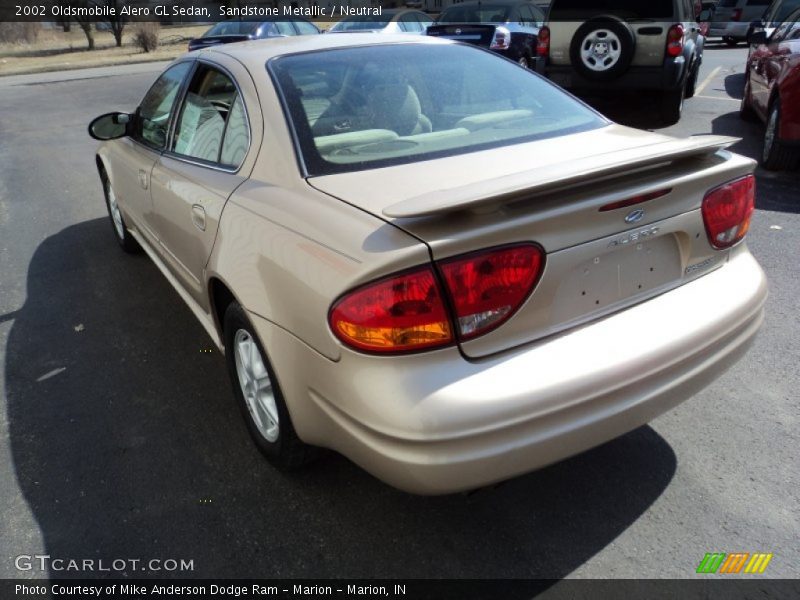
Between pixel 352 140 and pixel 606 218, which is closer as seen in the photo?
pixel 606 218

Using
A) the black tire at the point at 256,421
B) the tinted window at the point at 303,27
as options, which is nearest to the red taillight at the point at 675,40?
the black tire at the point at 256,421

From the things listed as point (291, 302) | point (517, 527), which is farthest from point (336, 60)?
point (517, 527)

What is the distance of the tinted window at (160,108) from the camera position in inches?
144

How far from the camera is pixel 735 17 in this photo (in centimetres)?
2092

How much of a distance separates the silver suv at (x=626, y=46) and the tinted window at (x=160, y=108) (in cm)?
561

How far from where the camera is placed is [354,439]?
1.96 metres

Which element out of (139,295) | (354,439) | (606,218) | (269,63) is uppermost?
(269,63)

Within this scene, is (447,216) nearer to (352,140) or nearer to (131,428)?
(352,140)

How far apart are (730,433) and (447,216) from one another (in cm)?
171

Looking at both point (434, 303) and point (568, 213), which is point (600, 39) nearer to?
point (568, 213)

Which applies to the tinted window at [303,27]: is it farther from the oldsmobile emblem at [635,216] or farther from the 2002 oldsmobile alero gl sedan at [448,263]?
the oldsmobile emblem at [635,216]

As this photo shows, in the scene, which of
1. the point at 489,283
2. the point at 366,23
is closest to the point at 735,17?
the point at 366,23

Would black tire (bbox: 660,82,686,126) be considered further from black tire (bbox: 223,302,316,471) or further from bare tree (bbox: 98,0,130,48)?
bare tree (bbox: 98,0,130,48)

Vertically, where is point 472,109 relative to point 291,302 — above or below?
above
